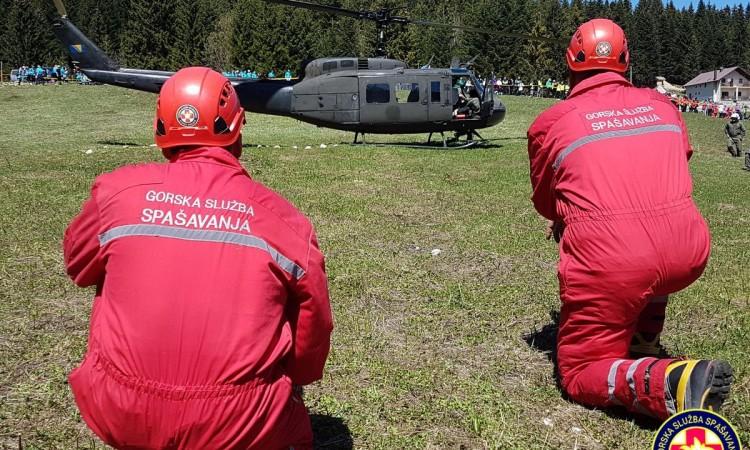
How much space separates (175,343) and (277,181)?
29.9ft

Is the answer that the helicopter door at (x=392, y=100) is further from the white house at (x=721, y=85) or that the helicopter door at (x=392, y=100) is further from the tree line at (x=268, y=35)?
the white house at (x=721, y=85)

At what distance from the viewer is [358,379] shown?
399 cm

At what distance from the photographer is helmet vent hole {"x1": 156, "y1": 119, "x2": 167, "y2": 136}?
7.69 feet

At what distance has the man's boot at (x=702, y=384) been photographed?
9.26 feet

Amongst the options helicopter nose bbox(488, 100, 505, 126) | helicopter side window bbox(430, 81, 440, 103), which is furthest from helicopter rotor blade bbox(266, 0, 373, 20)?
helicopter nose bbox(488, 100, 505, 126)

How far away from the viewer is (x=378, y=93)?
1506 centimetres

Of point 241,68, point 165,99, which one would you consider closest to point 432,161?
point 165,99

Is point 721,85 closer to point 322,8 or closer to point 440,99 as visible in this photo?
point 440,99

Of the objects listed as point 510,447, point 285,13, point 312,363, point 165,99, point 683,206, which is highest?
point 285,13

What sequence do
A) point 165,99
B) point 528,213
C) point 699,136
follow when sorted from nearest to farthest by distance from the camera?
point 165,99 → point 528,213 → point 699,136

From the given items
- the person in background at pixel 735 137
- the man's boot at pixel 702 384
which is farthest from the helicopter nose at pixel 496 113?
the man's boot at pixel 702 384

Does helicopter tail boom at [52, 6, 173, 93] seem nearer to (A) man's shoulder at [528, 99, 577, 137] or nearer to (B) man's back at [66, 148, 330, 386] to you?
(A) man's shoulder at [528, 99, 577, 137]

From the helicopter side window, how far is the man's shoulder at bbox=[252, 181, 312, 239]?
1343cm

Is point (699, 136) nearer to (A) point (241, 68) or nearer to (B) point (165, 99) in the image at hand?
(B) point (165, 99)
